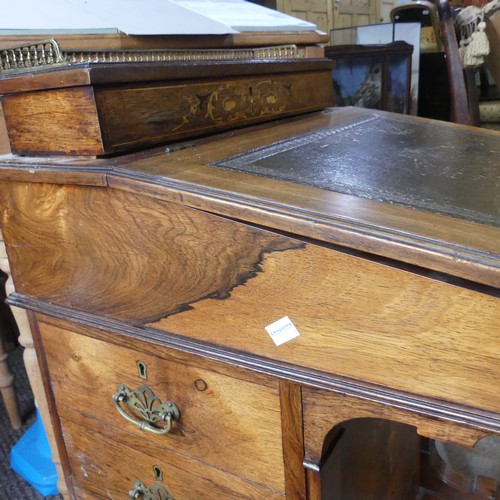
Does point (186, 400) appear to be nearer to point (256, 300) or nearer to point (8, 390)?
point (256, 300)

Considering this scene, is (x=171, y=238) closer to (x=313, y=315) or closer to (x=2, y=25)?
(x=313, y=315)

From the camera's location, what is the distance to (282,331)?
26.7 inches

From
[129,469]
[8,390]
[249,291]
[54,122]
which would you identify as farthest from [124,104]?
[8,390]

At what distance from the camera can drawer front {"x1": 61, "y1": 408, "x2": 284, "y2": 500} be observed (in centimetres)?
86

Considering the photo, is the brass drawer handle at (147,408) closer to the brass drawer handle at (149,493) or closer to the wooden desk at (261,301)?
the wooden desk at (261,301)

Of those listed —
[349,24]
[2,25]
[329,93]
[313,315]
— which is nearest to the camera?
[313,315]

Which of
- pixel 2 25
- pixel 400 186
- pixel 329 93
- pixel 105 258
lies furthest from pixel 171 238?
pixel 329 93

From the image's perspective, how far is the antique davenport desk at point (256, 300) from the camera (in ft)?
1.90

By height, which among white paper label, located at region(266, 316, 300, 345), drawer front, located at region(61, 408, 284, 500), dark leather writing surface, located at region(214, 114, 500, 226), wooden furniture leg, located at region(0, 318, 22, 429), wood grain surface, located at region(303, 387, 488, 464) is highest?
dark leather writing surface, located at region(214, 114, 500, 226)

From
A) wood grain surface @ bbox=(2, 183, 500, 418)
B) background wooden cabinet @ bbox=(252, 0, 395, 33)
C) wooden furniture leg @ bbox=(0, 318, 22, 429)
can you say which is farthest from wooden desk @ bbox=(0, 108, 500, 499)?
background wooden cabinet @ bbox=(252, 0, 395, 33)

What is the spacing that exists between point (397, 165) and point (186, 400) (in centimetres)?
46

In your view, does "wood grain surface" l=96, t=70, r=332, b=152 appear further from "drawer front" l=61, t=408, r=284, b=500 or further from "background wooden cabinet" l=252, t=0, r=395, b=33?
"background wooden cabinet" l=252, t=0, r=395, b=33

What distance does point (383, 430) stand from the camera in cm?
104

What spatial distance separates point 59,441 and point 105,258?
1.49 ft
